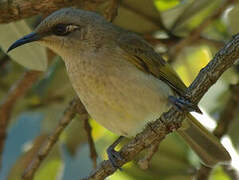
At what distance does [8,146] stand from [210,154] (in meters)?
2.21

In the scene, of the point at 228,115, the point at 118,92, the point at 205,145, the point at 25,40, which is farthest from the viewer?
the point at 228,115

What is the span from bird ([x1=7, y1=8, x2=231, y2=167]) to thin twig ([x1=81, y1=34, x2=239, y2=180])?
0.16 m

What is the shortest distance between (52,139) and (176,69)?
1.26 metres

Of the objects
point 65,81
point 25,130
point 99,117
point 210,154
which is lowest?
point 25,130

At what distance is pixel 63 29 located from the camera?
3.03 m

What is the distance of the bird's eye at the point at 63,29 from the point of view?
3.00 m

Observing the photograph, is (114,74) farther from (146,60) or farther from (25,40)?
(25,40)

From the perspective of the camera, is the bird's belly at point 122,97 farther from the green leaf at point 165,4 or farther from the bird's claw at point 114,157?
the green leaf at point 165,4

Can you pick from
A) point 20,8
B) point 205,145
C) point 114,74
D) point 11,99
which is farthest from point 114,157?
point 11,99

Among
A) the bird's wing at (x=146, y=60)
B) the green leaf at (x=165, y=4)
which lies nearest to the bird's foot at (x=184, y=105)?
the bird's wing at (x=146, y=60)

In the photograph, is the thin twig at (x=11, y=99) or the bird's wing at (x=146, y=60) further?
the thin twig at (x=11, y=99)

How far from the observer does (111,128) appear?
2.90 m

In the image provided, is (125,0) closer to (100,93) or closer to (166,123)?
(100,93)

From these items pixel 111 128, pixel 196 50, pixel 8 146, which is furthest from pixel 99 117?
pixel 8 146
